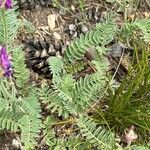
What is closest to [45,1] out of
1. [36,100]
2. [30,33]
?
[30,33]

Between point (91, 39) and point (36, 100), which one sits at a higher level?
point (91, 39)

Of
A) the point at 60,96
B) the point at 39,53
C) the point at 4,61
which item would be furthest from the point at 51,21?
the point at 4,61

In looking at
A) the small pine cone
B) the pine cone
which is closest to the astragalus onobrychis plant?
the small pine cone

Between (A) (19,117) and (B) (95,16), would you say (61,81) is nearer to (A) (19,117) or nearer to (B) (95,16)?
(A) (19,117)

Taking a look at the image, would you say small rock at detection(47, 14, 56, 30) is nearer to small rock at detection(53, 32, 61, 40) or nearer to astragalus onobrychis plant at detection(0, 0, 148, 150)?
small rock at detection(53, 32, 61, 40)

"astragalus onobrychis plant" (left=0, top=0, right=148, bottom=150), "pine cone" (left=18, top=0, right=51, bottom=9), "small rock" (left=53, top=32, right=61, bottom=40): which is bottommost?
"astragalus onobrychis plant" (left=0, top=0, right=148, bottom=150)

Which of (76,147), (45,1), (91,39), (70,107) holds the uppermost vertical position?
(45,1)

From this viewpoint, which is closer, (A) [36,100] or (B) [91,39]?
(A) [36,100]
